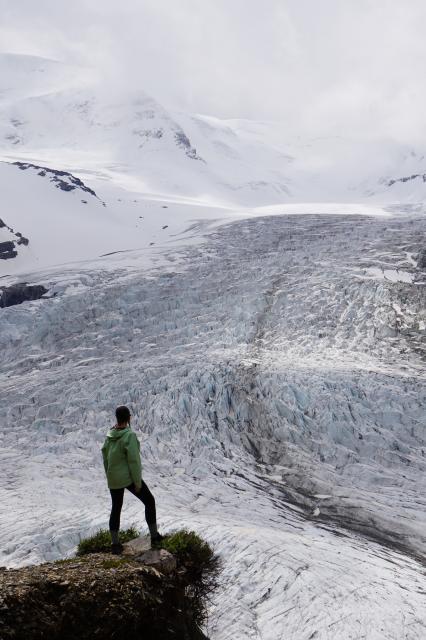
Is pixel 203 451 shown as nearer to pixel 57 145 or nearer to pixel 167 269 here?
pixel 167 269

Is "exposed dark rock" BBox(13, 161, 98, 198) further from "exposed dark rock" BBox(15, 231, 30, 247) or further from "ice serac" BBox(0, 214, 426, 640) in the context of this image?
"ice serac" BBox(0, 214, 426, 640)

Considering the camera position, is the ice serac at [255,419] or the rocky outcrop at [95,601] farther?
the ice serac at [255,419]

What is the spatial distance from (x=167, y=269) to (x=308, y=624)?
2574 centimetres

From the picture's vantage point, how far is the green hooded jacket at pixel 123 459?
23.7 feet

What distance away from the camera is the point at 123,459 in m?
7.34

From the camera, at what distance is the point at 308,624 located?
28.0 ft

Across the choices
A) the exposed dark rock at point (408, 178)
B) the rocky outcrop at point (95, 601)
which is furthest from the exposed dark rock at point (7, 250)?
the exposed dark rock at point (408, 178)

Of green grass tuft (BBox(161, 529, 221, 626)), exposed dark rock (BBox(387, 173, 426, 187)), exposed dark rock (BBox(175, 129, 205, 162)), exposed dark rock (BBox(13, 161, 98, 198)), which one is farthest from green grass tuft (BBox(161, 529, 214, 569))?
exposed dark rock (BBox(387, 173, 426, 187))

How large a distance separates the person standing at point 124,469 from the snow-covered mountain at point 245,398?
6.08ft

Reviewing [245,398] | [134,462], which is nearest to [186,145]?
[245,398]

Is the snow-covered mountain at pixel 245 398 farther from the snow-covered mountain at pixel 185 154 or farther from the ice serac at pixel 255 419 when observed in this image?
the snow-covered mountain at pixel 185 154

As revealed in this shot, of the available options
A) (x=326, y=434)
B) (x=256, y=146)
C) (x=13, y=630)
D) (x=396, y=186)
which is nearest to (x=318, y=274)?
(x=326, y=434)

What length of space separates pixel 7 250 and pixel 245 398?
84.9 feet

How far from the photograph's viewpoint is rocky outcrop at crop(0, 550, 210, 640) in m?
5.82
